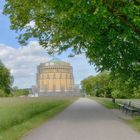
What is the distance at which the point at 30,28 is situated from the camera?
40281 millimetres

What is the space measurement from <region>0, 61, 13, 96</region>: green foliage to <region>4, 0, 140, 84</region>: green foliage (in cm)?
9809

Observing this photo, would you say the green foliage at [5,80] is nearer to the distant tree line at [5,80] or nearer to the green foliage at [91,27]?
the distant tree line at [5,80]

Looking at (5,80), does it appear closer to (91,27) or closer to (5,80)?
(5,80)

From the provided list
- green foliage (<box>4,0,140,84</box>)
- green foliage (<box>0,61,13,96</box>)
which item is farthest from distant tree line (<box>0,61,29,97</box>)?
green foliage (<box>4,0,140,84</box>)

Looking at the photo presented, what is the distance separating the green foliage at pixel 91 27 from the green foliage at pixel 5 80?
9809 cm

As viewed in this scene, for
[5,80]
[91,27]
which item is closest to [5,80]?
[5,80]

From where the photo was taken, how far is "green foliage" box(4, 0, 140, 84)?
23.7 meters

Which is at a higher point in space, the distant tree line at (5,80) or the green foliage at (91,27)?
the distant tree line at (5,80)

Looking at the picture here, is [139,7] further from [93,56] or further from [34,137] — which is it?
[93,56]

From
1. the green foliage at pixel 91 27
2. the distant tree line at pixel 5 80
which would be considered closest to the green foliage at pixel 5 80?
the distant tree line at pixel 5 80

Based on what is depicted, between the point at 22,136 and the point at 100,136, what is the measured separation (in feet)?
10.5

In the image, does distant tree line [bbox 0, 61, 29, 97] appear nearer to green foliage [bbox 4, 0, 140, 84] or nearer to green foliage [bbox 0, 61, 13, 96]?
green foliage [bbox 0, 61, 13, 96]

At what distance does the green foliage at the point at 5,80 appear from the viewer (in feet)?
454

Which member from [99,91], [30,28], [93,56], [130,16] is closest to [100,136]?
[130,16]
